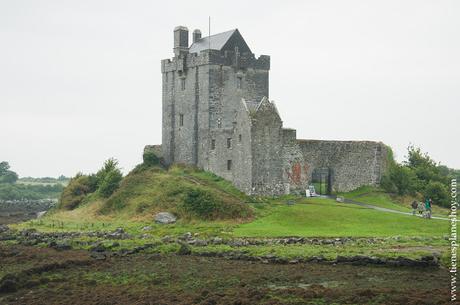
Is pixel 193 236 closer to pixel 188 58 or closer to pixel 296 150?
pixel 296 150

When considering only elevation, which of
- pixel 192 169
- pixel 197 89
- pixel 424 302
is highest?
pixel 197 89

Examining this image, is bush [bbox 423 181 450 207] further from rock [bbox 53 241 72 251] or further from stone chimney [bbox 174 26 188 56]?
rock [bbox 53 241 72 251]

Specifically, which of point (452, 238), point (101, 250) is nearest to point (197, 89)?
point (101, 250)

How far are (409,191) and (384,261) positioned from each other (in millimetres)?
25836

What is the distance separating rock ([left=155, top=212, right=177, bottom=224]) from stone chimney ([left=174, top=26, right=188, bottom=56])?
16.7 meters

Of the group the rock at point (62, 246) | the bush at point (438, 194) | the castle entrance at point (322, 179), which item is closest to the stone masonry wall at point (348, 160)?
the castle entrance at point (322, 179)

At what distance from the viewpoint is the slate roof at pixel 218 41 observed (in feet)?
193

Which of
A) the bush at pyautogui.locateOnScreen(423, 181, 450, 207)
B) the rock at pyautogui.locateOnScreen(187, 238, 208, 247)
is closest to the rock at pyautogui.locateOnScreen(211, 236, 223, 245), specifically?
the rock at pyautogui.locateOnScreen(187, 238, 208, 247)

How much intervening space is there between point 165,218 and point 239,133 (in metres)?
8.56

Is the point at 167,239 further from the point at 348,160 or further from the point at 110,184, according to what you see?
the point at 348,160

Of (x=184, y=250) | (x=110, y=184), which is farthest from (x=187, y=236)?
(x=110, y=184)

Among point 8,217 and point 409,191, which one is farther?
point 8,217

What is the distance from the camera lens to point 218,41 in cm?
5966

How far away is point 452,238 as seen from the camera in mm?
36344
